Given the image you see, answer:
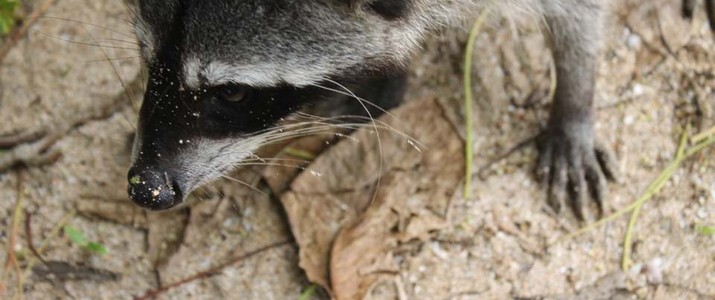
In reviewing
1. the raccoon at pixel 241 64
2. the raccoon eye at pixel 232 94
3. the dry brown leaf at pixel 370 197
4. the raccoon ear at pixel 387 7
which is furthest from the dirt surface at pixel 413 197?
the raccoon ear at pixel 387 7

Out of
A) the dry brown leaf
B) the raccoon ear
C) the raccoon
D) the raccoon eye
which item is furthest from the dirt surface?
the raccoon ear

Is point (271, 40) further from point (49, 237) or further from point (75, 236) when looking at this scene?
point (49, 237)

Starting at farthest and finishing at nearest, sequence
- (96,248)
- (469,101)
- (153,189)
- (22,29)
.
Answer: (22,29)
(469,101)
(96,248)
(153,189)

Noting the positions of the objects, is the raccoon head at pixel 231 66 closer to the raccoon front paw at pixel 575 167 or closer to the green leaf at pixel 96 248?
the green leaf at pixel 96 248

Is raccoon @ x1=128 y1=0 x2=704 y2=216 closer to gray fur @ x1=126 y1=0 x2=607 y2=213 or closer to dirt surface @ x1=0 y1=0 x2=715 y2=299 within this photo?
gray fur @ x1=126 y1=0 x2=607 y2=213

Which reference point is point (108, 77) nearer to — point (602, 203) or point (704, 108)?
point (602, 203)

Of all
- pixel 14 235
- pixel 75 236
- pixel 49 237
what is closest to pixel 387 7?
pixel 75 236

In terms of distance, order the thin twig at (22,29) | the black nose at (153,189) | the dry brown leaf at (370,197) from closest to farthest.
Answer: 1. the black nose at (153,189)
2. the dry brown leaf at (370,197)
3. the thin twig at (22,29)

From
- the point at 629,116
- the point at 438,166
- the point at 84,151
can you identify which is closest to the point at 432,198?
the point at 438,166
